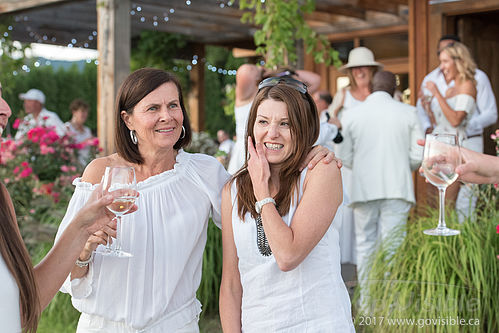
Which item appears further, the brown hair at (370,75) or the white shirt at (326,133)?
the brown hair at (370,75)

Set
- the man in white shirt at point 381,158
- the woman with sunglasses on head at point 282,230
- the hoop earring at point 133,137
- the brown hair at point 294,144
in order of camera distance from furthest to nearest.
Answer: the man in white shirt at point 381,158, the hoop earring at point 133,137, the brown hair at point 294,144, the woman with sunglasses on head at point 282,230

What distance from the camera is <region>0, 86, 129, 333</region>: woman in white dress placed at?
166 centimetres

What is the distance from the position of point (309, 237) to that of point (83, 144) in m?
5.15

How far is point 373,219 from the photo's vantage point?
512cm

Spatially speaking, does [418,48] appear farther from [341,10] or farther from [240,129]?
[240,129]

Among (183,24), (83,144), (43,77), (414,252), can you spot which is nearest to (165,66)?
(183,24)

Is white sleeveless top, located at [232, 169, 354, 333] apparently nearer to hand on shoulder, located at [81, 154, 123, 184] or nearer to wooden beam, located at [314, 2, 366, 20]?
hand on shoulder, located at [81, 154, 123, 184]

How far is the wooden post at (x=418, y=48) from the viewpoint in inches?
299

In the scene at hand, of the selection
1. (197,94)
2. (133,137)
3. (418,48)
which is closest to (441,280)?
(133,137)

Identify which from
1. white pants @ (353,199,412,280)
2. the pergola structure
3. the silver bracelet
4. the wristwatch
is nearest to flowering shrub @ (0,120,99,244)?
the pergola structure

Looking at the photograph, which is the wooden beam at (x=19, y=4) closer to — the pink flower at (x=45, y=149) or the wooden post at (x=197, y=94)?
the pink flower at (x=45, y=149)

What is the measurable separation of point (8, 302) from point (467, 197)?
13.3 ft

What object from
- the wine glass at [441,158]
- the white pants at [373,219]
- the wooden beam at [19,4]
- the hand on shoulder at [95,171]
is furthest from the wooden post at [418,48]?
the hand on shoulder at [95,171]

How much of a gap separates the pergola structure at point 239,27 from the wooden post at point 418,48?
12 millimetres
